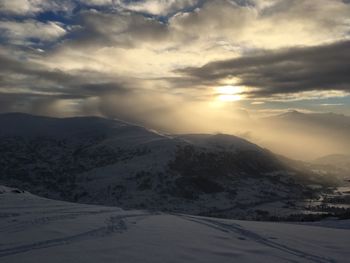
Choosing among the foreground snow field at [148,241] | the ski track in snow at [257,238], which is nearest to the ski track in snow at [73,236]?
the foreground snow field at [148,241]

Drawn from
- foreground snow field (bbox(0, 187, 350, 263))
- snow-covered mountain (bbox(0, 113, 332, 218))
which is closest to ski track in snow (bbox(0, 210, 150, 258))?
foreground snow field (bbox(0, 187, 350, 263))

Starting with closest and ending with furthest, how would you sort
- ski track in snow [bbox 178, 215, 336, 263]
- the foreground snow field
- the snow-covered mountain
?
the foreground snow field < ski track in snow [bbox 178, 215, 336, 263] < the snow-covered mountain

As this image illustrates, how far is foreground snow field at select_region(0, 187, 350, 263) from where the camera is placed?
15461mm

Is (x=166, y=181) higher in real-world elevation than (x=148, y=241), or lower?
lower

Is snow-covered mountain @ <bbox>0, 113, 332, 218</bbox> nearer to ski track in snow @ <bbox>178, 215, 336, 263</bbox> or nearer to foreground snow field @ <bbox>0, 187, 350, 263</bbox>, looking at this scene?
ski track in snow @ <bbox>178, 215, 336, 263</bbox>

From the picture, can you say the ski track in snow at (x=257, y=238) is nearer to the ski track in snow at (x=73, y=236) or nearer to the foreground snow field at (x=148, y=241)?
the foreground snow field at (x=148, y=241)

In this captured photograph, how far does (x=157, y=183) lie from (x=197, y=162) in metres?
37.5

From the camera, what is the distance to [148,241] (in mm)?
18328

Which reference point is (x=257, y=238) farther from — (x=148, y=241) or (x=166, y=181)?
(x=166, y=181)

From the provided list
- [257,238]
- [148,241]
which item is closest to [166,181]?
[257,238]

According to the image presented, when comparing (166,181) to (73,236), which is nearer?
(73,236)

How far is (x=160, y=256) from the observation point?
1552cm

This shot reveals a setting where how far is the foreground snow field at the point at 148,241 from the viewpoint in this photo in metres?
15.5

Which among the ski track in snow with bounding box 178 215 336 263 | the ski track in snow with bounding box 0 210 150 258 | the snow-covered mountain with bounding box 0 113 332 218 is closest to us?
the ski track in snow with bounding box 0 210 150 258
